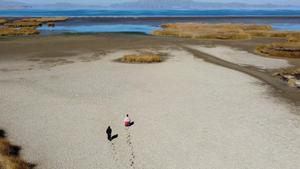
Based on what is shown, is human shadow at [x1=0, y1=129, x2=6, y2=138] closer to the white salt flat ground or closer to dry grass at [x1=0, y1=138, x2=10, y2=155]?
the white salt flat ground

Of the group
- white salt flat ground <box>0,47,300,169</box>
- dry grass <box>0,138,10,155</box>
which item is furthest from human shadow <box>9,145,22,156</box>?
white salt flat ground <box>0,47,300,169</box>

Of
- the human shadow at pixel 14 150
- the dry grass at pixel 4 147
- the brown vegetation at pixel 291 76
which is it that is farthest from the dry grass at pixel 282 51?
the dry grass at pixel 4 147

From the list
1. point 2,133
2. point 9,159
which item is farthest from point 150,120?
point 9,159

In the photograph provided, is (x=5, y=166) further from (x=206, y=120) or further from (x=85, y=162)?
(x=206, y=120)

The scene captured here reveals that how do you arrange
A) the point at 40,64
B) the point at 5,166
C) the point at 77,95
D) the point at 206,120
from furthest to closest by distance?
the point at 40,64
the point at 77,95
the point at 206,120
the point at 5,166

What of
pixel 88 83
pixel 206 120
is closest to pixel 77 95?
pixel 88 83

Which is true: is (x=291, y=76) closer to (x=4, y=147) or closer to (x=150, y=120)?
(x=150, y=120)
